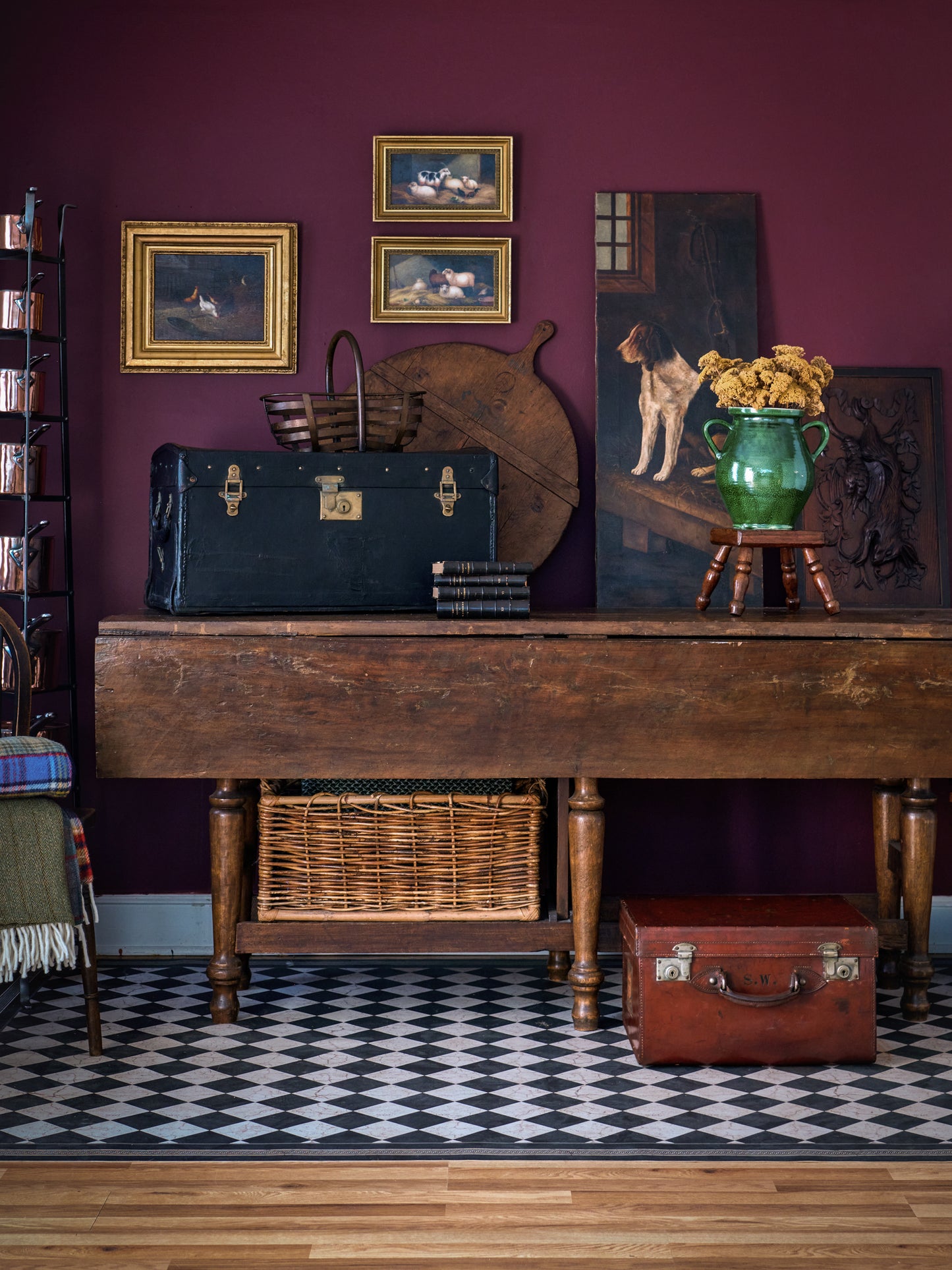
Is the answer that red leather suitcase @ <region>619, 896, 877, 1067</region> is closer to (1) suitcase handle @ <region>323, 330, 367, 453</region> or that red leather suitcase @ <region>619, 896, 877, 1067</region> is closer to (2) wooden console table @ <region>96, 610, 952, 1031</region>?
(2) wooden console table @ <region>96, 610, 952, 1031</region>

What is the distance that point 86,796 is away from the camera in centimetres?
355

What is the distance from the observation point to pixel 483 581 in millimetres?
2939

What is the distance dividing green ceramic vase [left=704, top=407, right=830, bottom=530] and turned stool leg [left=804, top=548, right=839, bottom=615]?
3.4 inches

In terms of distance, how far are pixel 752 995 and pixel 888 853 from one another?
0.73 m

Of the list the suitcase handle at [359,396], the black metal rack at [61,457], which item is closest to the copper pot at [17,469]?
the black metal rack at [61,457]

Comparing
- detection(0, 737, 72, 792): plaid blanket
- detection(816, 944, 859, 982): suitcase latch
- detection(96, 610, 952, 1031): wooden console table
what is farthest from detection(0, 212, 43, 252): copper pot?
detection(816, 944, 859, 982): suitcase latch

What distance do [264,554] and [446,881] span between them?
88cm

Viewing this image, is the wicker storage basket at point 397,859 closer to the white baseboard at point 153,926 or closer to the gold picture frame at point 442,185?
the white baseboard at point 153,926

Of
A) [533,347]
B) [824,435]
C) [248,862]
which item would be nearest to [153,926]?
[248,862]

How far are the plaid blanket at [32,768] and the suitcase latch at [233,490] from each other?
69 centimetres

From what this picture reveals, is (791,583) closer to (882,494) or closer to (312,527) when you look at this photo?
(882,494)

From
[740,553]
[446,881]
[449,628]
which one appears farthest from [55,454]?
[740,553]

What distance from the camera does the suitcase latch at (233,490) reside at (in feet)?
9.85

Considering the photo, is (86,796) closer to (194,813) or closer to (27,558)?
(194,813)
